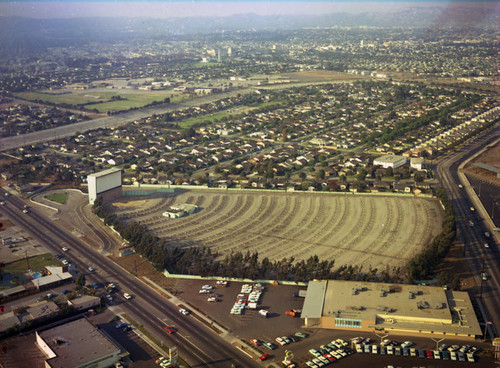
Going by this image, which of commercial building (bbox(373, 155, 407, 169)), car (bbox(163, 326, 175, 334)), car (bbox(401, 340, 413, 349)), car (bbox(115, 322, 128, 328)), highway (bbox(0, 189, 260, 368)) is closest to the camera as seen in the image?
highway (bbox(0, 189, 260, 368))

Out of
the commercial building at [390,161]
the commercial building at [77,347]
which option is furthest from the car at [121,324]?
the commercial building at [390,161]

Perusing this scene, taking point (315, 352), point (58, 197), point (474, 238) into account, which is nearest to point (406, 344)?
point (315, 352)

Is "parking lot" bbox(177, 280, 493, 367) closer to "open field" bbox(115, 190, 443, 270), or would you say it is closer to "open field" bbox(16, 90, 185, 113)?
"open field" bbox(115, 190, 443, 270)

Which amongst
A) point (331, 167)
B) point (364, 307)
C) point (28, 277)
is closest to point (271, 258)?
point (364, 307)

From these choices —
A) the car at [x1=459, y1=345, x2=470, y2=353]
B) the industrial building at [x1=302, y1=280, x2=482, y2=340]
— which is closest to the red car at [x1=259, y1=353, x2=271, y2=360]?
the industrial building at [x1=302, y1=280, x2=482, y2=340]

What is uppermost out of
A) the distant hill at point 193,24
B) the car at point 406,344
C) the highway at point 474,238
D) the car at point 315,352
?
the distant hill at point 193,24

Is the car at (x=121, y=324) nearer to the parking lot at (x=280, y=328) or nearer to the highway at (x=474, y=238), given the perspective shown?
the parking lot at (x=280, y=328)

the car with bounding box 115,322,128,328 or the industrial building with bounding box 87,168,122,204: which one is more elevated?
the industrial building with bounding box 87,168,122,204
